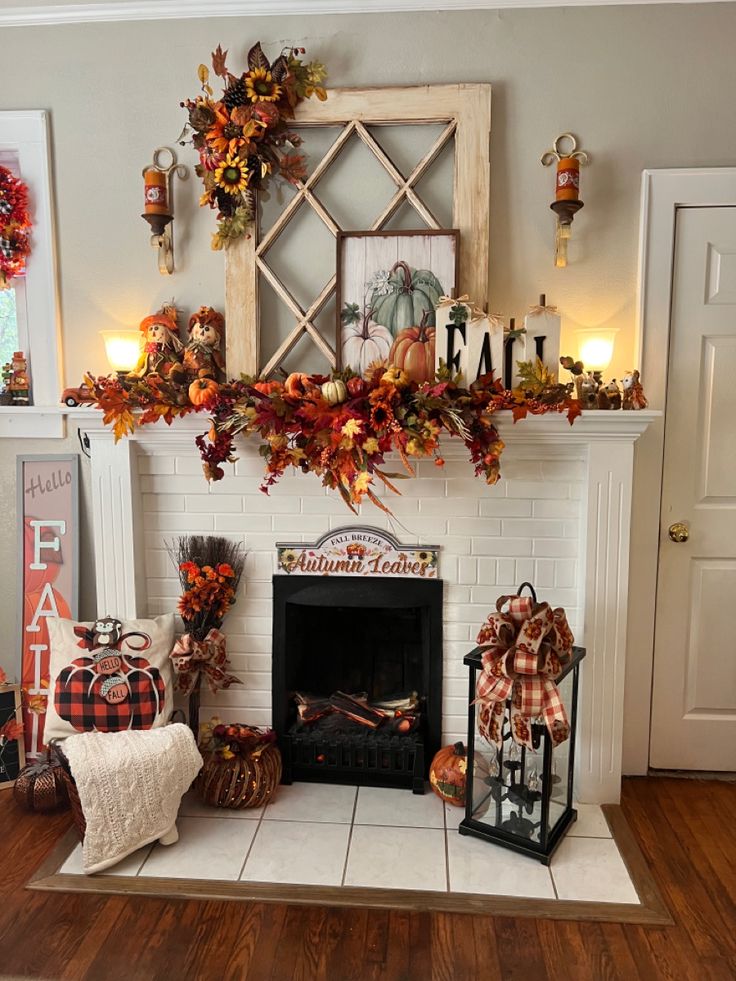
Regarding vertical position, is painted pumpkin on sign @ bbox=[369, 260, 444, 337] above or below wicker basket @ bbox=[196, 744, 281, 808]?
above

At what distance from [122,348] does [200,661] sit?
1.07 m

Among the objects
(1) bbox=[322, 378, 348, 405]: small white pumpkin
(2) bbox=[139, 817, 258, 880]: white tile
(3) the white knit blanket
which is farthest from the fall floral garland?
(2) bbox=[139, 817, 258, 880]: white tile

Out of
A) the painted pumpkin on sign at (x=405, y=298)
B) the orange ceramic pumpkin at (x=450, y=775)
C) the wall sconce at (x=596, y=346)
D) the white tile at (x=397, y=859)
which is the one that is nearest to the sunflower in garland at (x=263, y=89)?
the painted pumpkin on sign at (x=405, y=298)

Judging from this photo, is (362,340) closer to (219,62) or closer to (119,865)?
(219,62)

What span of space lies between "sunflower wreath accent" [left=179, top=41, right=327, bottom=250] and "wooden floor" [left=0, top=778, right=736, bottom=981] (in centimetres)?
199

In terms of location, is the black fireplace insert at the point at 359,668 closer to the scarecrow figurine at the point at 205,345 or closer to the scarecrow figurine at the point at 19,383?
the scarecrow figurine at the point at 205,345

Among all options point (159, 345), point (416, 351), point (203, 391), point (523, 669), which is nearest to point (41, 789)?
point (203, 391)

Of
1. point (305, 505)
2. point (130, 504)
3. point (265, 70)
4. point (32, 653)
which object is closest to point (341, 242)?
point (265, 70)

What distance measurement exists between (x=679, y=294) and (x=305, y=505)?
1418mm

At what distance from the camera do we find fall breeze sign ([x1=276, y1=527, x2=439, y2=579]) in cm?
239

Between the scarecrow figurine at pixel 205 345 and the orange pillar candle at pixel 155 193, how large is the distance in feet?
1.10

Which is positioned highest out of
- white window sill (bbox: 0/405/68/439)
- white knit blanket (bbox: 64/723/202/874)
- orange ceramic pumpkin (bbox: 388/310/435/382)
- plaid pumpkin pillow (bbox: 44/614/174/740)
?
orange ceramic pumpkin (bbox: 388/310/435/382)

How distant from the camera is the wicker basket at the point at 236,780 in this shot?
2.27 metres

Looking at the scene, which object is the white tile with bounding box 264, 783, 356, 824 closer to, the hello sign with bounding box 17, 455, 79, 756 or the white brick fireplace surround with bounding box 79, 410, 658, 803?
the white brick fireplace surround with bounding box 79, 410, 658, 803
